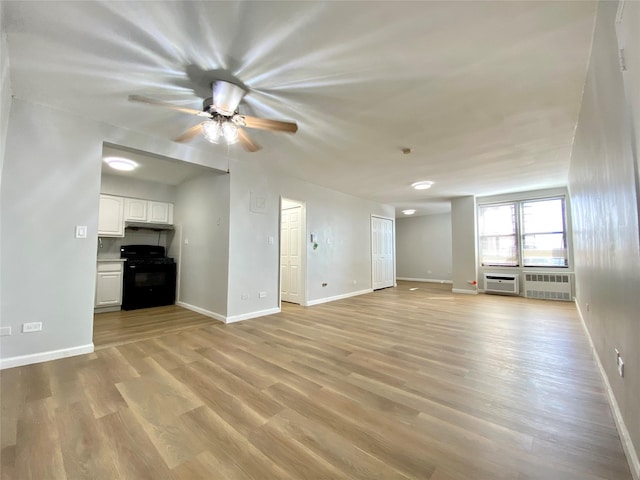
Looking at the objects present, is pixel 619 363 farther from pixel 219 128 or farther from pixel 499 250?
pixel 499 250

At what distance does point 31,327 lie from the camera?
260 cm

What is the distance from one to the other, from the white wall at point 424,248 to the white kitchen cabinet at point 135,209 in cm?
858

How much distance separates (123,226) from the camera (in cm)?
522

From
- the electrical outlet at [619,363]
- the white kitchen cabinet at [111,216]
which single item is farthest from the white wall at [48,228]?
the electrical outlet at [619,363]

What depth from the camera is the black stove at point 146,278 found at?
510 centimetres

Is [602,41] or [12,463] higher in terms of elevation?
[602,41]

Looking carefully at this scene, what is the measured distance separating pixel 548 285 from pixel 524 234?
1278 mm

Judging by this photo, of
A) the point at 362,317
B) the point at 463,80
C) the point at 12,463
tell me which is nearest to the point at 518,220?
the point at 362,317

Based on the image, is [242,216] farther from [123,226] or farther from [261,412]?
[261,412]

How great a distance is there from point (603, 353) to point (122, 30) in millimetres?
4488

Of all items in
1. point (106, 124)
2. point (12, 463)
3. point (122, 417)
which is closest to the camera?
point (12, 463)

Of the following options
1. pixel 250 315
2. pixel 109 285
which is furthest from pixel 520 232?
pixel 109 285

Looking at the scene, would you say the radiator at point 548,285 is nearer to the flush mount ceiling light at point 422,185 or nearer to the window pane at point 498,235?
the window pane at point 498,235

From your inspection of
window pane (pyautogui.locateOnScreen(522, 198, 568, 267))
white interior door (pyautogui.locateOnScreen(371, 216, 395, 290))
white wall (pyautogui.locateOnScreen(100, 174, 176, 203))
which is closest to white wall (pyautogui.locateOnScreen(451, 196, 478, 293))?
window pane (pyautogui.locateOnScreen(522, 198, 568, 267))
